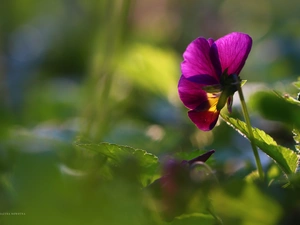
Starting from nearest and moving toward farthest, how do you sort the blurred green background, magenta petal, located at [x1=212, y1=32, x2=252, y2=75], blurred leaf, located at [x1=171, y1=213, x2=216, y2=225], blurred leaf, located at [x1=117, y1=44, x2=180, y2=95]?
blurred leaf, located at [x1=171, y1=213, x2=216, y2=225]
magenta petal, located at [x1=212, y1=32, x2=252, y2=75]
the blurred green background
blurred leaf, located at [x1=117, y1=44, x2=180, y2=95]

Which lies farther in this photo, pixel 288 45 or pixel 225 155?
pixel 288 45

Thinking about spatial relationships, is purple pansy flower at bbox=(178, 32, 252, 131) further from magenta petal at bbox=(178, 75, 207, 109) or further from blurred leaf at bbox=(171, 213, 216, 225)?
blurred leaf at bbox=(171, 213, 216, 225)

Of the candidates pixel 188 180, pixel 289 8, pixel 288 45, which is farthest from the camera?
pixel 289 8

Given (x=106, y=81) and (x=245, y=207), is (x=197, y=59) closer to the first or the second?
(x=245, y=207)

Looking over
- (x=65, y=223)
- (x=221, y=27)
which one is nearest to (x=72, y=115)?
(x=65, y=223)

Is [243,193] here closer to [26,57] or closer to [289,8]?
[26,57]

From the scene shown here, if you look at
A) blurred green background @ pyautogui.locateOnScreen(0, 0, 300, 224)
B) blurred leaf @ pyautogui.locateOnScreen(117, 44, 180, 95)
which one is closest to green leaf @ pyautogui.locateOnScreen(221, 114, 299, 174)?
blurred green background @ pyautogui.locateOnScreen(0, 0, 300, 224)

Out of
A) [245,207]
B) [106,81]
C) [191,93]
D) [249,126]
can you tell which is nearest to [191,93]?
[191,93]
